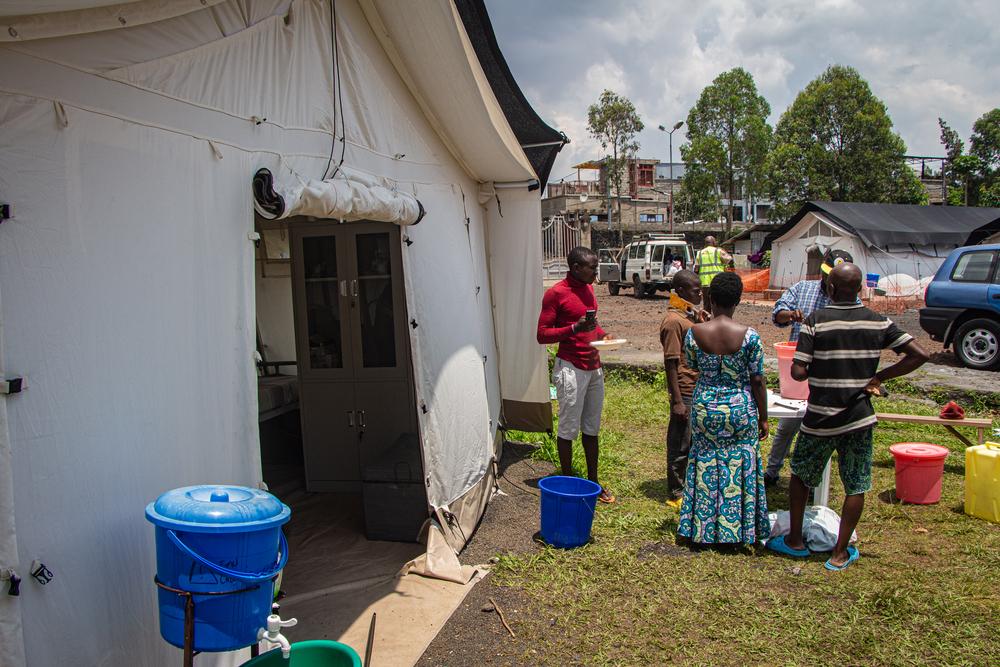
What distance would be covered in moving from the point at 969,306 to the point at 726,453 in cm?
827

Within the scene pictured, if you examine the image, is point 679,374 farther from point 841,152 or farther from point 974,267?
point 841,152

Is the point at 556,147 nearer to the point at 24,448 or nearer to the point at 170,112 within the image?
the point at 170,112

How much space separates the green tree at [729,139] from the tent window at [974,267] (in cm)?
2468

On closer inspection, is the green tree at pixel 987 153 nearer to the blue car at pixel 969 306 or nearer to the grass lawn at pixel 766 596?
the blue car at pixel 969 306

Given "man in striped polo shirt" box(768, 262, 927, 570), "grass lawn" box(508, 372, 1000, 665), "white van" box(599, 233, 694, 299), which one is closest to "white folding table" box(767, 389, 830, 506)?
"grass lawn" box(508, 372, 1000, 665)

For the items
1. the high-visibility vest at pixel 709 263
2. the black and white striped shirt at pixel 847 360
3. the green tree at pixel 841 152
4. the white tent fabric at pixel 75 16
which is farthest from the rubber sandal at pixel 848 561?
the green tree at pixel 841 152

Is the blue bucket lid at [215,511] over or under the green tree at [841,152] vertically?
under

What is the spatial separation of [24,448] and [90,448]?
0.74 ft

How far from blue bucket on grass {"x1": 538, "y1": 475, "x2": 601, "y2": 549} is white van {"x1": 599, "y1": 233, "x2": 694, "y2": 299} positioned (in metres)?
17.8

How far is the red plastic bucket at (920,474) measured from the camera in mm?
5141

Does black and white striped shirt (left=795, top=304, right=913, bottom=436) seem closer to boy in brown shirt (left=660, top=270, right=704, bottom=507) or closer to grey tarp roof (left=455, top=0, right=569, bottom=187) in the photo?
boy in brown shirt (left=660, top=270, right=704, bottom=507)

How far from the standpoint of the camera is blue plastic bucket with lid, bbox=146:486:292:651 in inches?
82.1

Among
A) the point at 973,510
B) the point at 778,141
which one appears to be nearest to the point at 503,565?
the point at 973,510

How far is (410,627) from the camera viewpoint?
3842 millimetres
